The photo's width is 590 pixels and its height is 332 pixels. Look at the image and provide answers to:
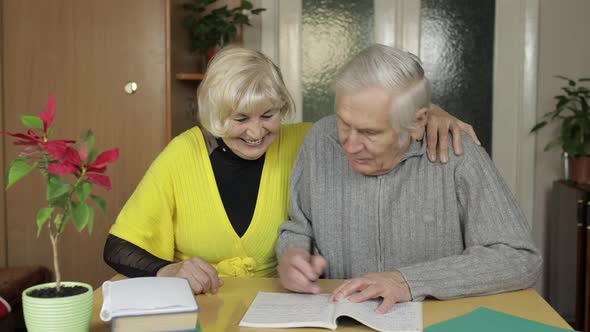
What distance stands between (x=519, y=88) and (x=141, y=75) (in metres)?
2.04

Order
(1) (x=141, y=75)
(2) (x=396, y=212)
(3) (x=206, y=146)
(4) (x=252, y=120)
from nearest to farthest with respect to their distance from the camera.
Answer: (2) (x=396, y=212)
(4) (x=252, y=120)
(3) (x=206, y=146)
(1) (x=141, y=75)

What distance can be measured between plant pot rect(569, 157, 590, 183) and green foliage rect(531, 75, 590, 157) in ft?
0.11

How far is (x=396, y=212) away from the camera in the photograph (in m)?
1.77

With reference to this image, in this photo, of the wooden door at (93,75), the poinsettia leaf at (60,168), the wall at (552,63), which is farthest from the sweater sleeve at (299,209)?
the wall at (552,63)

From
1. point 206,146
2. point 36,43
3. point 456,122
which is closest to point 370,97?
point 456,122

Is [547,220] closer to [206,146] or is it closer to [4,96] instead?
[206,146]

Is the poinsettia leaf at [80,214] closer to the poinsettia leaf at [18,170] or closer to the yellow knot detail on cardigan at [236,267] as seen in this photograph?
the poinsettia leaf at [18,170]

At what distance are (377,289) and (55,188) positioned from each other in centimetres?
70

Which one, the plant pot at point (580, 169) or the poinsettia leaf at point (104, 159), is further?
the plant pot at point (580, 169)

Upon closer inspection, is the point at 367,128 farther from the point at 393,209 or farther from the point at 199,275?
the point at 199,275

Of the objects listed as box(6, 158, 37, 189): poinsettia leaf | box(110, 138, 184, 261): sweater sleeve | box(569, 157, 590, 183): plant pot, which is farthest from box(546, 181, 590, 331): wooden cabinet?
box(6, 158, 37, 189): poinsettia leaf

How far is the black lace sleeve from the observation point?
1.77 metres

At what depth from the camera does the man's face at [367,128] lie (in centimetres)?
159

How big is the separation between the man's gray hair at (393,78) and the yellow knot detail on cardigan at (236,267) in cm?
56
